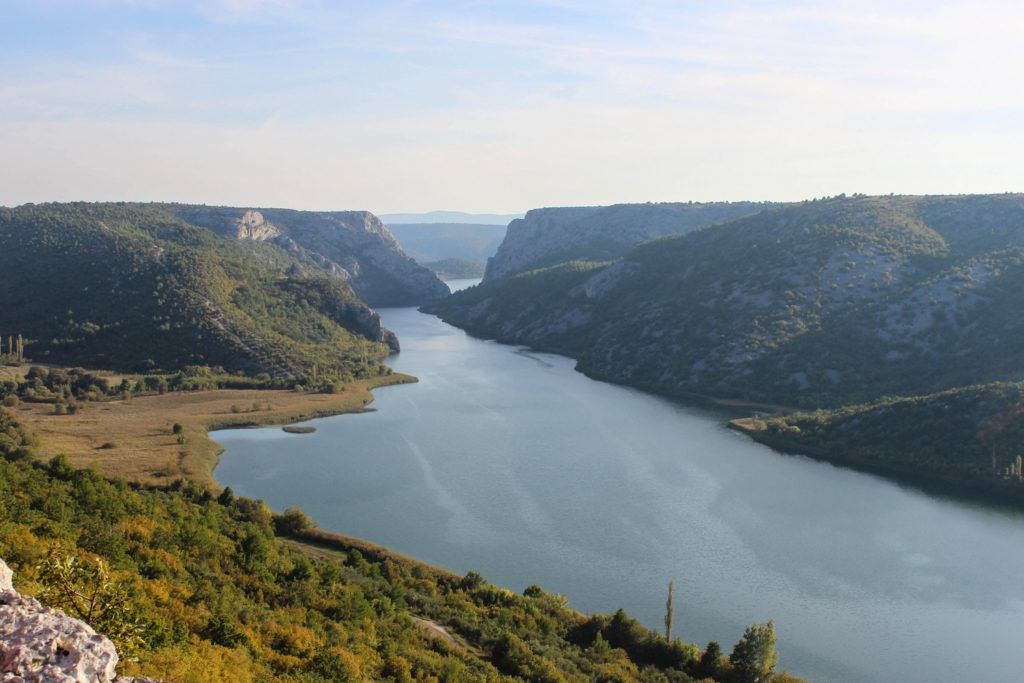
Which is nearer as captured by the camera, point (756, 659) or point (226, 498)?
point (756, 659)

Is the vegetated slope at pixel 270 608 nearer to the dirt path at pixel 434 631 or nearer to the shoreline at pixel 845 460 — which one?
the dirt path at pixel 434 631

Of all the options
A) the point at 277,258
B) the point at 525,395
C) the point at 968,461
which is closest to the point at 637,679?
the point at 968,461

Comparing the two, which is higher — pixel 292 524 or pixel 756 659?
pixel 756 659

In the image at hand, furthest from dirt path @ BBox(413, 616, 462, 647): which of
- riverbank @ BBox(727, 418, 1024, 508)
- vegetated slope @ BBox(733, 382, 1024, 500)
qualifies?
vegetated slope @ BBox(733, 382, 1024, 500)

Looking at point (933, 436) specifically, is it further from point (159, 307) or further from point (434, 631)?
point (159, 307)

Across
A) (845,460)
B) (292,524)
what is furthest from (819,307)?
(292,524)
